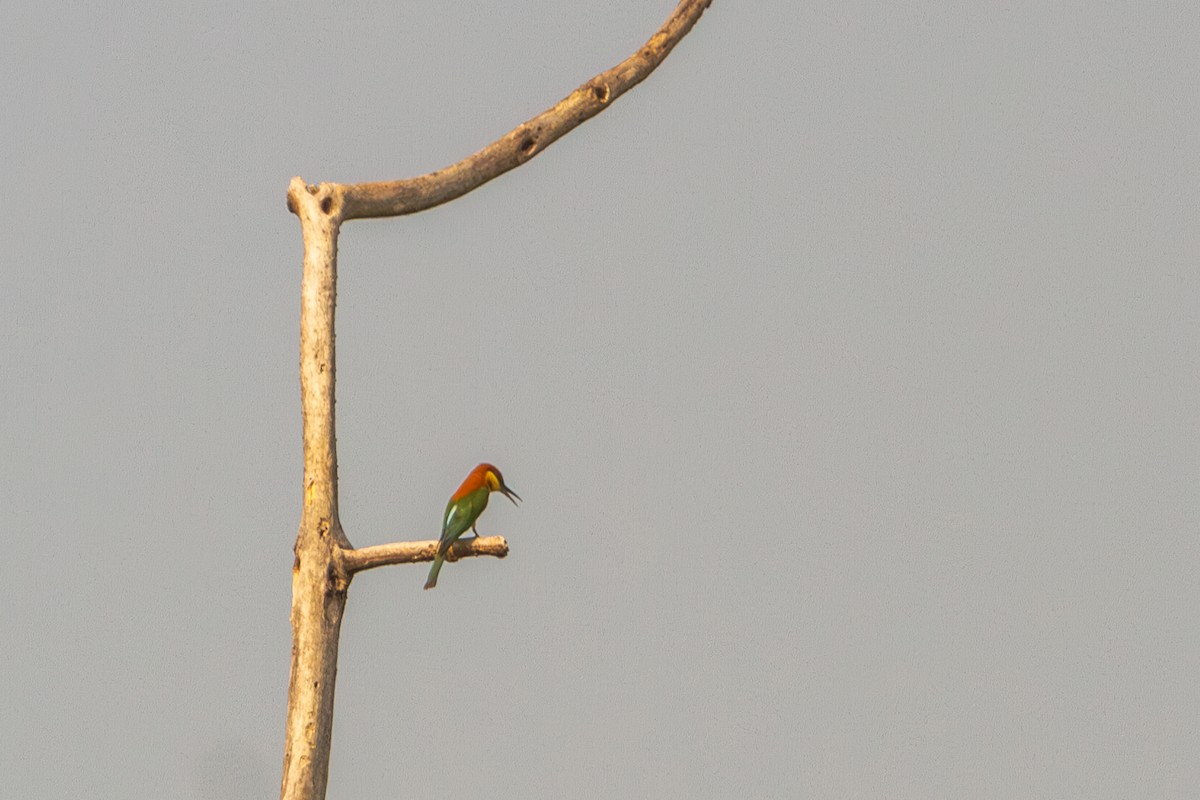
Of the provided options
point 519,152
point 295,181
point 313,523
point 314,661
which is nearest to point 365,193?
point 295,181

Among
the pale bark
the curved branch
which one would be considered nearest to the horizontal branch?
the pale bark

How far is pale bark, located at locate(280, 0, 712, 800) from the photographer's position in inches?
212

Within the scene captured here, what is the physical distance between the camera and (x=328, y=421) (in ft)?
18.2

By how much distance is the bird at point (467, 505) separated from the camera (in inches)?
233

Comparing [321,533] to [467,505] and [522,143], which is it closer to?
[467,505]

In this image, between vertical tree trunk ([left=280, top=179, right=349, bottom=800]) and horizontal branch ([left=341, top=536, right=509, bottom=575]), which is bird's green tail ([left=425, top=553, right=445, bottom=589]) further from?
vertical tree trunk ([left=280, top=179, right=349, bottom=800])

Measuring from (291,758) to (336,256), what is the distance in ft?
5.64

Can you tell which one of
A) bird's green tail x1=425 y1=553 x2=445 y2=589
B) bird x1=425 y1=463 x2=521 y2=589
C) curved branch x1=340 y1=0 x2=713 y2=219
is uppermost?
curved branch x1=340 y1=0 x2=713 y2=219

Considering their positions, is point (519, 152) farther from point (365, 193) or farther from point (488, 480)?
point (488, 480)

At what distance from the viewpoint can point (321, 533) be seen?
5488 millimetres

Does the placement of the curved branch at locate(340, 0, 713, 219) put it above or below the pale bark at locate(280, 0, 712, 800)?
above

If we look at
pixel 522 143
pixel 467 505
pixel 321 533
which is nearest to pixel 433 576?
pixel 467 505

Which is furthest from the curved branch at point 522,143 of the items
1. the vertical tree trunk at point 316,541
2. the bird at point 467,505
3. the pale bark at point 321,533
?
the bird at point 467,505

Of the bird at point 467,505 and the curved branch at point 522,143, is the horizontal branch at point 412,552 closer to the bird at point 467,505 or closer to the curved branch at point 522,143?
the bird at point 467,505
